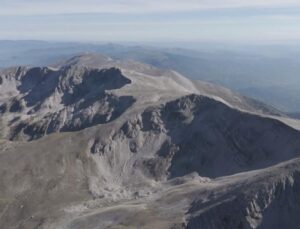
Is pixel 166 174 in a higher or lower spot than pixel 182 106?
lower

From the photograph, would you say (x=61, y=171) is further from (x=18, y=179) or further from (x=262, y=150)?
(x=262, y=150)

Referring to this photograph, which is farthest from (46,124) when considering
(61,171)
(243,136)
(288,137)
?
(288,137)

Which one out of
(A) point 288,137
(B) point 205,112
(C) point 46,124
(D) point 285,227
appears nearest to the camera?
(D) point 285,227

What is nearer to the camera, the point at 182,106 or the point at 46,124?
the point at 182,106

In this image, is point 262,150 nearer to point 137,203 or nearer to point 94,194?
point 137,203

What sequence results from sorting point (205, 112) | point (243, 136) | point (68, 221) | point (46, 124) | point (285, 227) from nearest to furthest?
1. point (285, 227)
2. point (68, 221)
3. point (243, 136)
4. point (205, 112)
5. point (46, 124)

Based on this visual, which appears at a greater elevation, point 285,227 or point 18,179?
point 285,227

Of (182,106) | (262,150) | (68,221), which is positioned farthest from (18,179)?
(262,150)
